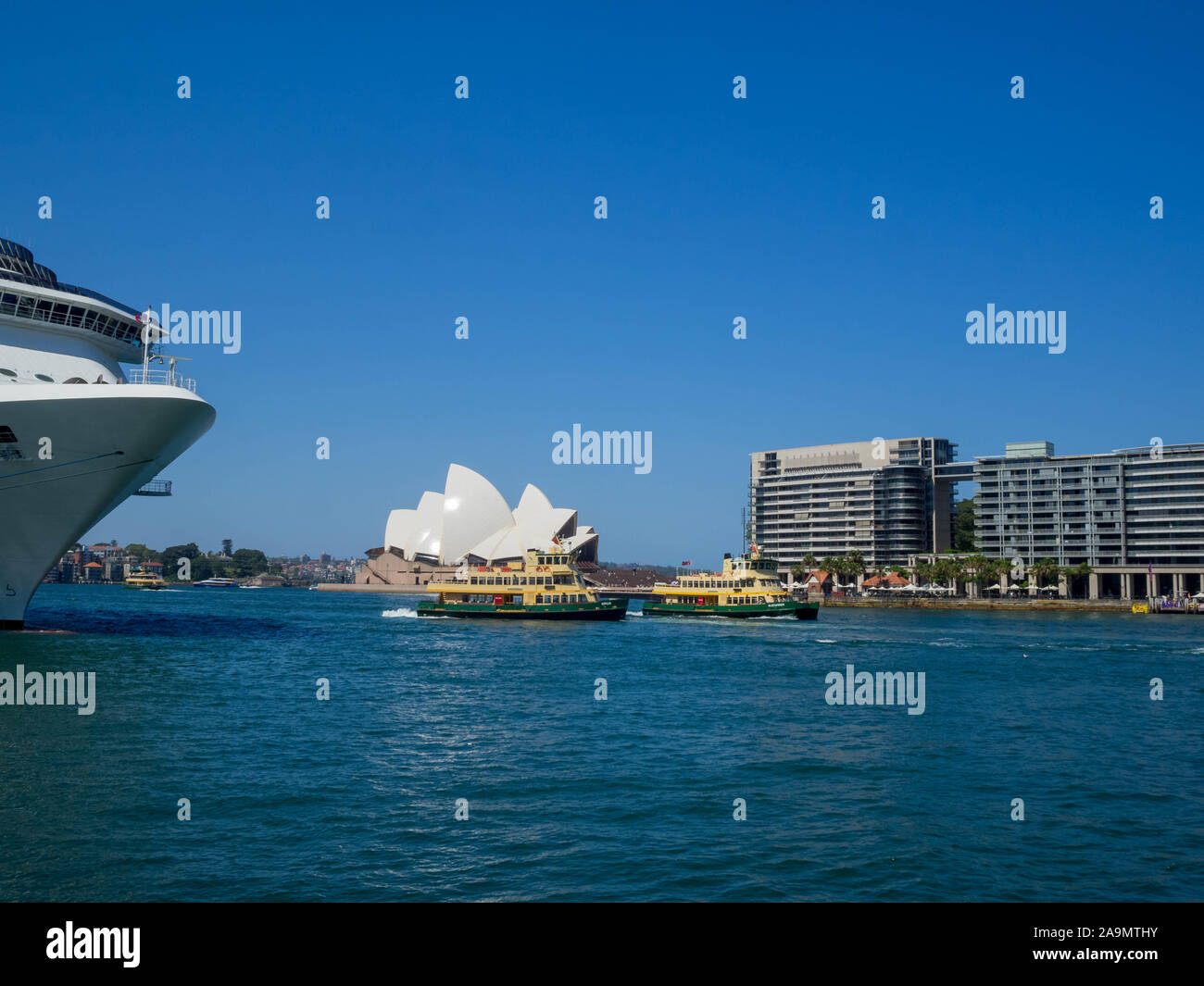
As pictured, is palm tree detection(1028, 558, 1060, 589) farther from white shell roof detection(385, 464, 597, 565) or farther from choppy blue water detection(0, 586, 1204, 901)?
choppy blue water detection(0, 586, 1204, 901)

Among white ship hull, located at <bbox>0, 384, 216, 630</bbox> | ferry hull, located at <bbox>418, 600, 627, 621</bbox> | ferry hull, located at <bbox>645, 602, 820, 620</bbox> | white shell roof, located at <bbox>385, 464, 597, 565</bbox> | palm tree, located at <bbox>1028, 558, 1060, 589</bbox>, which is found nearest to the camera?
white ship hull, located at <bbox>0, 384, 216, 630</bbox>

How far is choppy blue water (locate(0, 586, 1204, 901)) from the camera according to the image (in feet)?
35.9

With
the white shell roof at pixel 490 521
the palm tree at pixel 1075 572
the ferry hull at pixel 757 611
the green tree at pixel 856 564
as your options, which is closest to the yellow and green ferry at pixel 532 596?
the ferry hull at pixel 757 611

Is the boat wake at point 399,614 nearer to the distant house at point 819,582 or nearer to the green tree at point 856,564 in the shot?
the distant house at point 819,582

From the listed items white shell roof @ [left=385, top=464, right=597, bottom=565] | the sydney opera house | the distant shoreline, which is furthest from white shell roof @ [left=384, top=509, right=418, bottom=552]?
the distant shoreline

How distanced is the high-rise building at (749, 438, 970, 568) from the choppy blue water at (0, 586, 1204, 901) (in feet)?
362

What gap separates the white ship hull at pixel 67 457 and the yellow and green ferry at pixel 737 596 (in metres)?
43.1

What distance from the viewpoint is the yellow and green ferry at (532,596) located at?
6406cm

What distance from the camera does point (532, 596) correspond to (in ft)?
214

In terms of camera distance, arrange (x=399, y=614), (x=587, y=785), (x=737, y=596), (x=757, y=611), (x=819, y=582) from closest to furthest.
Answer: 1. (x=587, y=785)
2. (x=757, y=611)
3. (x=737, y=596)
4. (x=399, y=614)
5. (x=819, y=582)

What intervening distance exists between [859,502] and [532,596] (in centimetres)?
9147

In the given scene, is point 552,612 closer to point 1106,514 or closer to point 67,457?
point 67,457

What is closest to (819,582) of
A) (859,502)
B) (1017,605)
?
(859,502)
